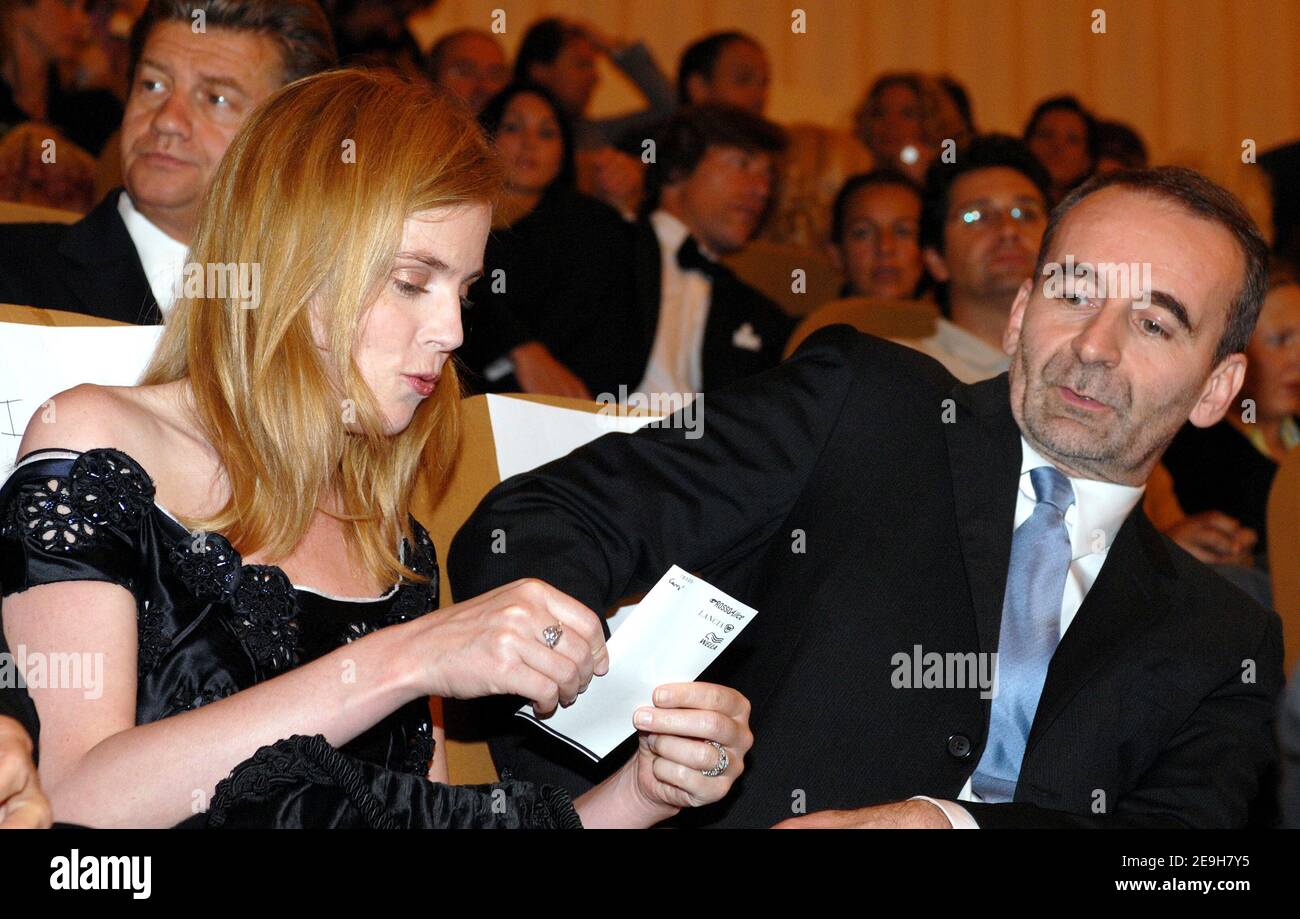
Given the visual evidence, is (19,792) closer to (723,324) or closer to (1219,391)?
(1219,391)

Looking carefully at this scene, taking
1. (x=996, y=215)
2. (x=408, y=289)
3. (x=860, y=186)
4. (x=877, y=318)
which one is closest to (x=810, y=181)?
(x=860, y=186)

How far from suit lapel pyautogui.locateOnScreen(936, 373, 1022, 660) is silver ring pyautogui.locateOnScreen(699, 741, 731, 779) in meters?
0.49

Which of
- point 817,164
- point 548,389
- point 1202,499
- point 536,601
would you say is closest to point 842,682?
point 536,601

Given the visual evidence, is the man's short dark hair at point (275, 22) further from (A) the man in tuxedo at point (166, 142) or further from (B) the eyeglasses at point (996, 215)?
(B) the eyeglasses at point (996, 215)

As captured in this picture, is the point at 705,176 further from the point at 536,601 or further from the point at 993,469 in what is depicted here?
the point at 536,601

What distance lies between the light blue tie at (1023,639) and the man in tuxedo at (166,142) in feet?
5.38

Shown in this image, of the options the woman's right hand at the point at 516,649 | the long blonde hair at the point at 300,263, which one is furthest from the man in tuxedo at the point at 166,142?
the woman's right hand at the point at 516,649

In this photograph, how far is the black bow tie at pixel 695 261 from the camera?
15.1ft

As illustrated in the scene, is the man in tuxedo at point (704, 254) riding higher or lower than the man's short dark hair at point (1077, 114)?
lower

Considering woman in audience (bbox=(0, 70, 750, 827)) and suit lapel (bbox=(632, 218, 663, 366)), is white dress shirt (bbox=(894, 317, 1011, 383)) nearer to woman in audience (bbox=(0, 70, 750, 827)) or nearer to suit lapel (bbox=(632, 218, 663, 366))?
suit lapel (bbox=(632, 218, 663, 366))

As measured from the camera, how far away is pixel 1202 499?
160 inches

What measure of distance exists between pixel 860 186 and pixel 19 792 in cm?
399

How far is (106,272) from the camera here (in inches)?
108

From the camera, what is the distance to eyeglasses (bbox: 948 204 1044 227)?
4090mm
